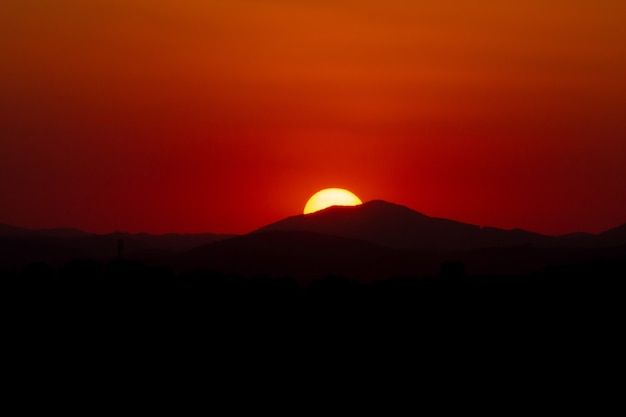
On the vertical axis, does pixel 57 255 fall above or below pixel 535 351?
above

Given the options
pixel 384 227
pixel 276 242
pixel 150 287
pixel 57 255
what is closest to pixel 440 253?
pixel 276 242

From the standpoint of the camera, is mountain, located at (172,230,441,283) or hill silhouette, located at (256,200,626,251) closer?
mountain, located at (172,230,441,283)

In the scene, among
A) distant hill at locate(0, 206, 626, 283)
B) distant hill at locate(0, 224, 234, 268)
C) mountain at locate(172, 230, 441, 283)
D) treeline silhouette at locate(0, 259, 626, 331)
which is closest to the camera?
treeline silhouette at locate(0, 259, 626, 331)

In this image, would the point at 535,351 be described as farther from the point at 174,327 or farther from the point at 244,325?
the point at 174,327

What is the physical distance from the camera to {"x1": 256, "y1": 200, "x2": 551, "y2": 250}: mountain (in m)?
109

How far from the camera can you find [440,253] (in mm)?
76250

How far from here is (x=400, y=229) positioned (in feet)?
377

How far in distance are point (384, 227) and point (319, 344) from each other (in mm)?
94058

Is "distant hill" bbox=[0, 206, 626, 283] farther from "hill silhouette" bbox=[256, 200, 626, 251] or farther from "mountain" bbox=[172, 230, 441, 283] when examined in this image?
"hill silhouette" bbox=[256, 200, 626, 251]

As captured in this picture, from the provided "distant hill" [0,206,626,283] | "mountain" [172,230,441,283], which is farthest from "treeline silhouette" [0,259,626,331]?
"mountain" [172,230,441,283]

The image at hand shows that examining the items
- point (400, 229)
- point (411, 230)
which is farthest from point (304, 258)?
point (411, 230)

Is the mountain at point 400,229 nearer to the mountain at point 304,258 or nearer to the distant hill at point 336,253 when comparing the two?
the distant hill at point 336,253

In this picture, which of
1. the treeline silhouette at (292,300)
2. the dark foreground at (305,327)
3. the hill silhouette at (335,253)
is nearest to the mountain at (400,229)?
the hill silhouette at (335,253)

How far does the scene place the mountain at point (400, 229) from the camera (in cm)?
10875
